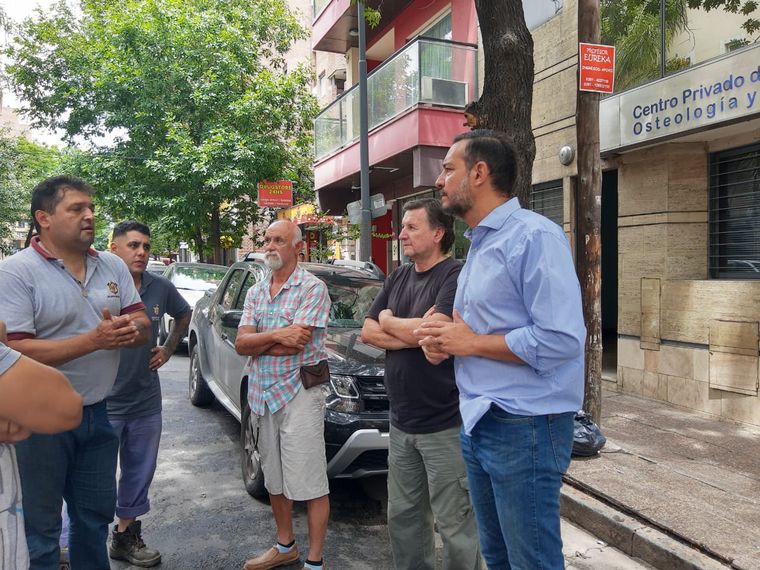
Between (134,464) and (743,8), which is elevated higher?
(743,8)

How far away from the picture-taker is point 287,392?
10.9 ft

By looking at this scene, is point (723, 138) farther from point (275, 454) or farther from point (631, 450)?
point (275, 454)

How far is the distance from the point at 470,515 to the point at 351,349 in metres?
1.77

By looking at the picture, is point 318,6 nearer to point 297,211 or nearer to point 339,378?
point 297,211

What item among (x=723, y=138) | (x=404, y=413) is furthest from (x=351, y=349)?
(x=723, y=138)

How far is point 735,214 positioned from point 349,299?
4431mm

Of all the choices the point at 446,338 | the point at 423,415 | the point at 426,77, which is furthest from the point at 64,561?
the point at 426,77

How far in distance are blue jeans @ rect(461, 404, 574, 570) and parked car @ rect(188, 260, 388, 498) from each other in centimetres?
195

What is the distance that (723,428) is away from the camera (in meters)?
6.01

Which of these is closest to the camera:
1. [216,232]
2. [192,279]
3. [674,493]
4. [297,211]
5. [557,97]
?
[674,493]

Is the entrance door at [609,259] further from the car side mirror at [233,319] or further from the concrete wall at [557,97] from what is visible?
the car side mirror at [233,319]

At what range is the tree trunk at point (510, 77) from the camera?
489cm

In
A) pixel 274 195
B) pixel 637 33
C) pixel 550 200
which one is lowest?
pixel 550 200

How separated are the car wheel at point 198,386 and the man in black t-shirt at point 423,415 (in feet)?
14.6
